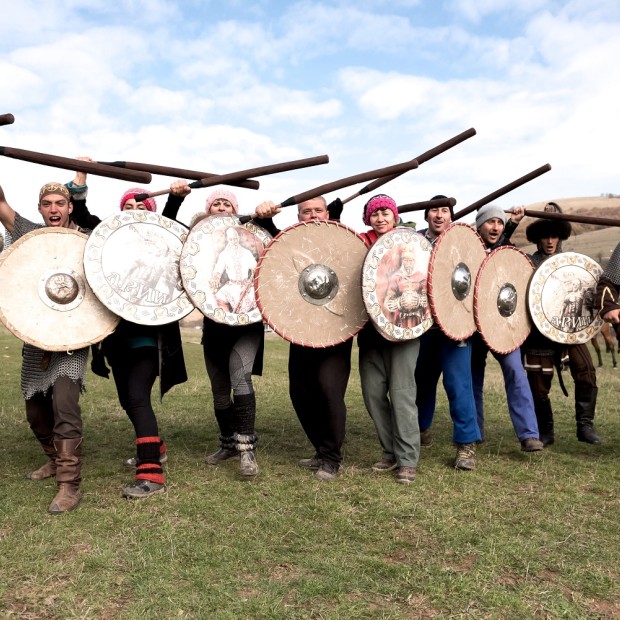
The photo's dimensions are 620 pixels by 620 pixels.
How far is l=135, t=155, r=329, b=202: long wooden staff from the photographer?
421cm

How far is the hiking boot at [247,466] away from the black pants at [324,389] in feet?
1.62

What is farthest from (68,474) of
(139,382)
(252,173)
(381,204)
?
(381,204)

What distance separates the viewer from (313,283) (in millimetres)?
4105

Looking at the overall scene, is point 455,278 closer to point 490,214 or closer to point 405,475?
point 490,214

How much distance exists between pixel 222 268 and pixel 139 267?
1.73 feet

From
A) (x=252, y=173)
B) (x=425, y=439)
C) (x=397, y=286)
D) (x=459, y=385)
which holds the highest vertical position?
(x=252, y=173)

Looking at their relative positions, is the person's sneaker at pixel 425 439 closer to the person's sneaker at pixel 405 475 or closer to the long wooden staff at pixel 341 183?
the person's sneaker at pixel 405 475

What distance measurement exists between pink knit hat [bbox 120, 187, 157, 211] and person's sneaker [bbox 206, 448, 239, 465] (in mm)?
1869

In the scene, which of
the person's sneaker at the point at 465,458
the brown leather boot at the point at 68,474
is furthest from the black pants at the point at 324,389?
the brown leather boot at the point at 68,474

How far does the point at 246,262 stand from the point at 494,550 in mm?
2298

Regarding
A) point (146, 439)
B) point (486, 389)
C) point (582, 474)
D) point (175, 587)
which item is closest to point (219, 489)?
point (146, 439)

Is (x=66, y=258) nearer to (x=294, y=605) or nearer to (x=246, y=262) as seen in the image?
(x=246, y=262)

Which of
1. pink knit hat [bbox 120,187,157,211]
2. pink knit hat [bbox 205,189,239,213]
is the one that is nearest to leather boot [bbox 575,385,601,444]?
pink knit hat [bbox 205,189,239,213]

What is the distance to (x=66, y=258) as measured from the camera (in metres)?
3.82
